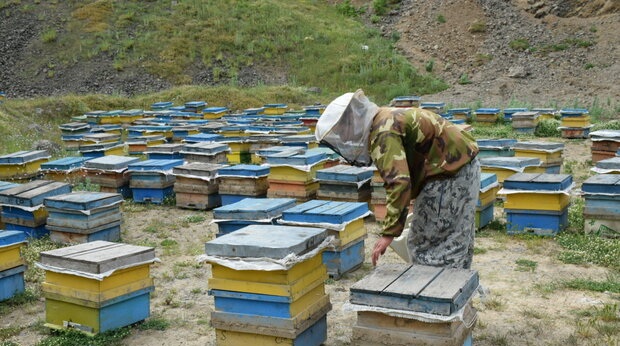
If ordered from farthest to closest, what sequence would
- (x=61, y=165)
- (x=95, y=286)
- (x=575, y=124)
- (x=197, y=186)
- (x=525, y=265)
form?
(x=575, y=124), (x=61, y=165), (x=197, y=186), (x=525, y=265), (x=95, y=286)

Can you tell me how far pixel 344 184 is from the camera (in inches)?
307

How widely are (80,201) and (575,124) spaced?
12.1 meters

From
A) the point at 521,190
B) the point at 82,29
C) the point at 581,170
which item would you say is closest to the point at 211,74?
the point at 82,29

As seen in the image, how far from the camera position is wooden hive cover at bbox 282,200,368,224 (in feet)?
19.2

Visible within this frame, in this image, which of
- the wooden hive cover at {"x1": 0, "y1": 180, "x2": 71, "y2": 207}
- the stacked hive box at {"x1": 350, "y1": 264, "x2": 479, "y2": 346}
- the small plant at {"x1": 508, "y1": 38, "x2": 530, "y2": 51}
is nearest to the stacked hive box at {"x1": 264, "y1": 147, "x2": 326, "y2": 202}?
the wooden hive cover at {"x1": 0, "y1": 180, "x2": 71, "y2": 207}

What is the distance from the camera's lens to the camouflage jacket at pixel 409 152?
142 inches

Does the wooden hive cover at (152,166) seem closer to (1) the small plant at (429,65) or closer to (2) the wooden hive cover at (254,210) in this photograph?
(2) the wooden hive cover at (254,210)

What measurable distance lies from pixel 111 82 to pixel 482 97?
1421 cm

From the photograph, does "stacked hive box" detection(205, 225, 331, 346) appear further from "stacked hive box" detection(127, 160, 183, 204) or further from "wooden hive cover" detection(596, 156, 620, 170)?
"wooden hive cover" detection(596, 156, 620, 170)

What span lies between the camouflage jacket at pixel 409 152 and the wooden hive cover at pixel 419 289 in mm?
274

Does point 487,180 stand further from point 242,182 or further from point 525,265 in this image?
point 242,182

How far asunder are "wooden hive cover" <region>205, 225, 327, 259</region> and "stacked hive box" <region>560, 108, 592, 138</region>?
12182 mm

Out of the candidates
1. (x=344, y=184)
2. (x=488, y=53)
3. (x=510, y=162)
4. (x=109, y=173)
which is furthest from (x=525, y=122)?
(x=488, y=53)

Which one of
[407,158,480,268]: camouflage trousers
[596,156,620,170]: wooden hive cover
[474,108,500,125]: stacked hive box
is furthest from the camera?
[474,108,500,125]: stacked hive box
